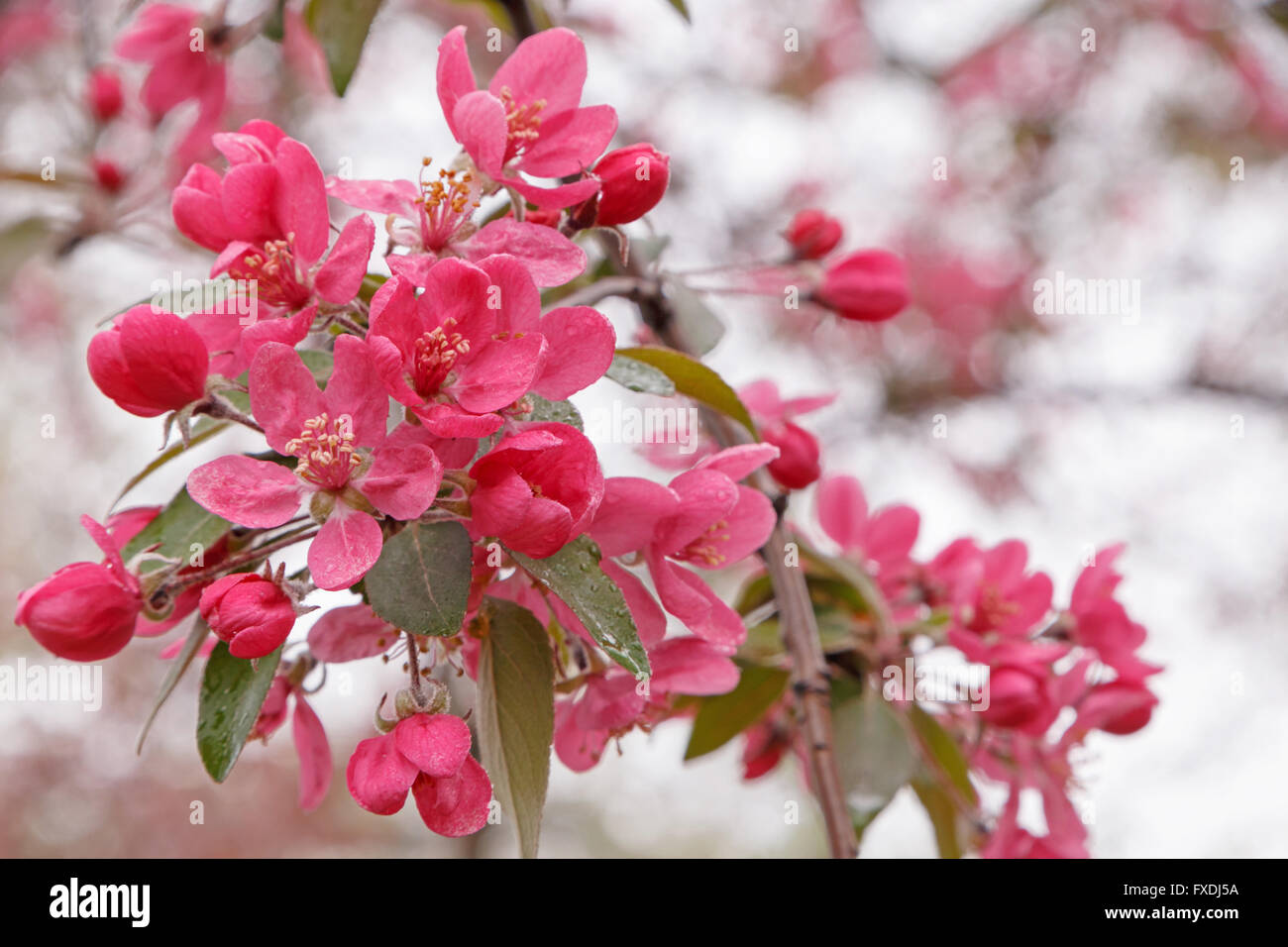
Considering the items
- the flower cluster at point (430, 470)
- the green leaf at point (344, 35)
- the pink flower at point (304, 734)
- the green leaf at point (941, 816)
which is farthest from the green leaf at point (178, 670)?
the green leaf at point (941, 816)

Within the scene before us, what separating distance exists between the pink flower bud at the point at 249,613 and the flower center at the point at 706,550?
382 millimetres

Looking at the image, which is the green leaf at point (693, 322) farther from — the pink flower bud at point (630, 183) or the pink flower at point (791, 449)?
the pink flower bud at point (630, 183)

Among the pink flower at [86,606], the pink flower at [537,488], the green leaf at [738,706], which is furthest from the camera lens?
the green leaf at [738,706]

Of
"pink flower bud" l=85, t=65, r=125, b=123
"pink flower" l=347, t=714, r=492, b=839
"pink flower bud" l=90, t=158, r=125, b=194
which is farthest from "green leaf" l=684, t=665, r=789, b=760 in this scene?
"pink flower bud" l=85, t=65, r=125, b=123

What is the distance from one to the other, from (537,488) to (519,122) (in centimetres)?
38

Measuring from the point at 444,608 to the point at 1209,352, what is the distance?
4776 millimetres

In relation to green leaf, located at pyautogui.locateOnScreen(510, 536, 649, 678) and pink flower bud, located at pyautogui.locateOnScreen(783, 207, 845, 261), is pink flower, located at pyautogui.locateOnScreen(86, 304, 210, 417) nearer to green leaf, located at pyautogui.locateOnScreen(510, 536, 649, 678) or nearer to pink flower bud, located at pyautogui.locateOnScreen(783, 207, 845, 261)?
green leaf, located at pyautogui.locateOnScreen(510, 536, 649, 678)

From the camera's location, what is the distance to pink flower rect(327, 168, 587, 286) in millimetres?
875

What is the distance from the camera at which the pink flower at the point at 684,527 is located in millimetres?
903

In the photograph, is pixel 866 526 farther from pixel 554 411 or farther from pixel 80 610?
pixel 80 610

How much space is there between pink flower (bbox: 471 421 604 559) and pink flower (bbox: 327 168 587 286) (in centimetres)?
16

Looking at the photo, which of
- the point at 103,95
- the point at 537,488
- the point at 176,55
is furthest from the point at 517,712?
the point at 103,95

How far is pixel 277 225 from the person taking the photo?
877 mm
